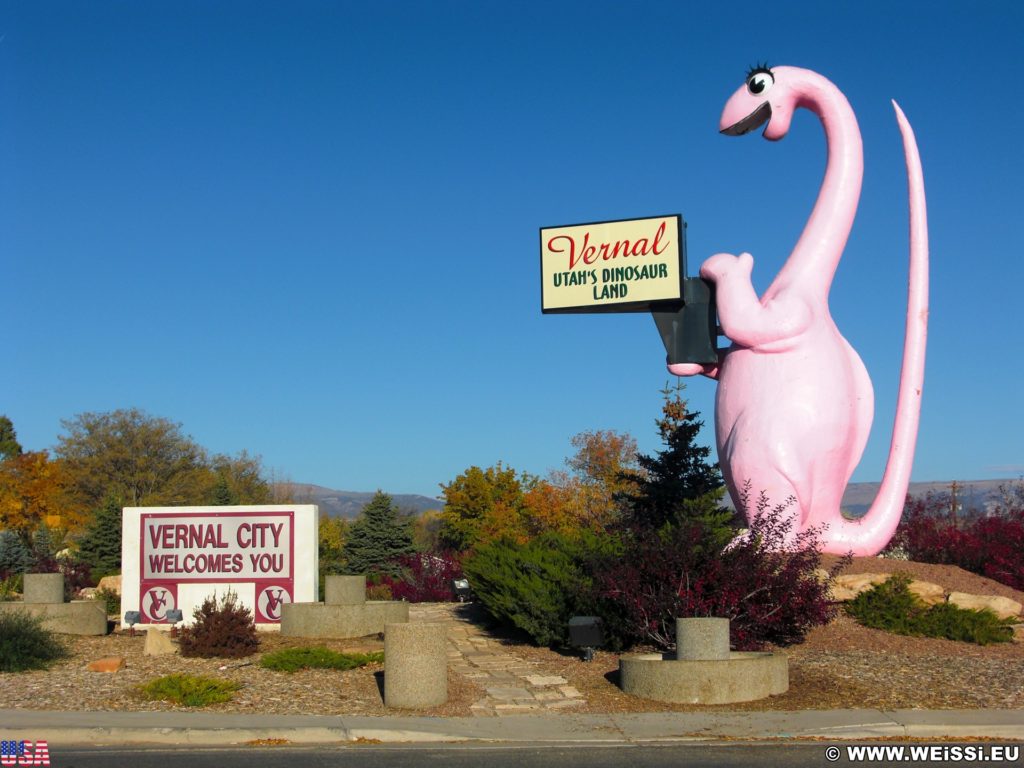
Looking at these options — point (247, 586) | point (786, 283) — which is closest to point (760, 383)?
point (786, 283)

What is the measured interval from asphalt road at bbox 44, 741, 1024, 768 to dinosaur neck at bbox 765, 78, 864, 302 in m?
9.52

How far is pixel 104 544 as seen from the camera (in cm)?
3153

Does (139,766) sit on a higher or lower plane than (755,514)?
lower

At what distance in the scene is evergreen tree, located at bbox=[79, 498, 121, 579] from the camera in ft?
102

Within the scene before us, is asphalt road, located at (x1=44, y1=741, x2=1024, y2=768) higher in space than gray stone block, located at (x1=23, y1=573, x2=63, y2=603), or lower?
lower

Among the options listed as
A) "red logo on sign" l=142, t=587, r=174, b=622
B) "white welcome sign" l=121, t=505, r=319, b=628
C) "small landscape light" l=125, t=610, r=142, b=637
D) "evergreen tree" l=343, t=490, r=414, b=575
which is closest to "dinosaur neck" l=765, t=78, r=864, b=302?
"white welcome sign" l=121, t=505, r=319, b=628

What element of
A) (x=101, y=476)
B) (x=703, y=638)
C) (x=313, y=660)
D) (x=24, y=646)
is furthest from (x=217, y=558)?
(x=101, y=476)

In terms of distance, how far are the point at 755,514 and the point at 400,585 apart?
12320 millimetres

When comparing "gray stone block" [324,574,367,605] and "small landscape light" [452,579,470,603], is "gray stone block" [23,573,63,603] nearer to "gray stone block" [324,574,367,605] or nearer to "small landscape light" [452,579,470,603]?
"gray stone block" [324,574,367,605]

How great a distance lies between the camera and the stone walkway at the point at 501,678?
10.9 meters

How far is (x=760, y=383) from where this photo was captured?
16.7 metres

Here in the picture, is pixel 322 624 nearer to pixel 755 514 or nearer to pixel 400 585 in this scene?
pixel 755 514

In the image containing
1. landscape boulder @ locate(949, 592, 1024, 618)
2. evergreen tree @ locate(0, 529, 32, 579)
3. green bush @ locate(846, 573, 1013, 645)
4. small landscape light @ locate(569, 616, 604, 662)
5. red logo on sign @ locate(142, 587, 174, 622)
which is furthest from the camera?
evergreen tree @ locate(0, 529, 32, 579)

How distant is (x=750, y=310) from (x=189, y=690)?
32.6ft
